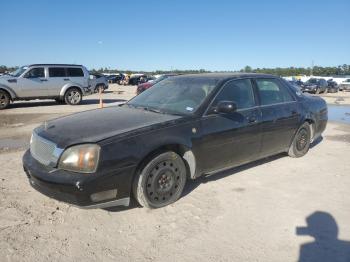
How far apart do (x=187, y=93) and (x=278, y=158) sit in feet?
8.05

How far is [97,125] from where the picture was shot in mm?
4133

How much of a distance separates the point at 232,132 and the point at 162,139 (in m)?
1.20

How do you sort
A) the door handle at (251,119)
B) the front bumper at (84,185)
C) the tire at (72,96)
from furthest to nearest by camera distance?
the tire at (72,96) → the door handle at (251,119) → the front bumper at (84,185)

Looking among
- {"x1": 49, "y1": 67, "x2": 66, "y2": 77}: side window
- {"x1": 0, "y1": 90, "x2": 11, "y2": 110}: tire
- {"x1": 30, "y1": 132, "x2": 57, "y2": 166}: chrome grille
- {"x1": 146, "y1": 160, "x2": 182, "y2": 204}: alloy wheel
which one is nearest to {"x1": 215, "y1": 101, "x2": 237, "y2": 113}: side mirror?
{"x1": 146, "y1": 160, "x2": 182, "y2": 204}: alloy wheel

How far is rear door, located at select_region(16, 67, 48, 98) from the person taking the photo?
49.8ft

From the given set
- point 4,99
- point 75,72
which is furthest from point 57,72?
point 4,99

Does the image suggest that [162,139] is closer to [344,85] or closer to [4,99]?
[4,99]

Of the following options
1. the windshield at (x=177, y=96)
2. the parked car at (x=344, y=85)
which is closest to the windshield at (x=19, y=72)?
the windshield at (x=177, y=96)

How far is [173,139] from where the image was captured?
417 centimetres

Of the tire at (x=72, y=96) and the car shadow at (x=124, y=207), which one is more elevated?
the tire at (x=72, y=96)

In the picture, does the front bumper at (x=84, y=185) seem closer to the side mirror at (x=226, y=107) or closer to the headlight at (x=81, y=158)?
the headlight at (x=81, y=158)

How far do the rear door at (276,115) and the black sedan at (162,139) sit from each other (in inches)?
0.6

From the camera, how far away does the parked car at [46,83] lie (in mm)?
14969

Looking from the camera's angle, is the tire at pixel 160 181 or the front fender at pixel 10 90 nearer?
the tire at pixel 160 181
